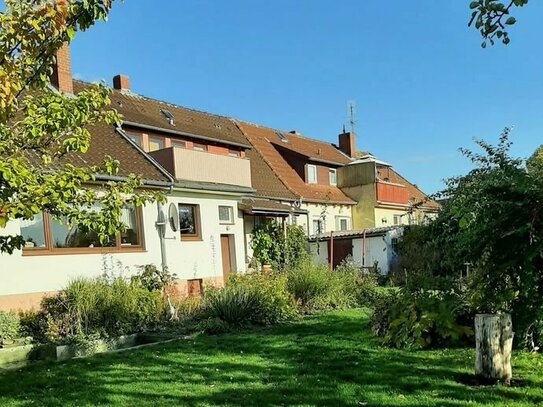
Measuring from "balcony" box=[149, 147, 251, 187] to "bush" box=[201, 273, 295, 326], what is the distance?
6411 millimetres

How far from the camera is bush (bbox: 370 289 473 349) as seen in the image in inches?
328

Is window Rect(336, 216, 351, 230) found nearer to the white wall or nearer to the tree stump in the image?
the white wall

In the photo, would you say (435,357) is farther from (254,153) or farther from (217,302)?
(254,153)

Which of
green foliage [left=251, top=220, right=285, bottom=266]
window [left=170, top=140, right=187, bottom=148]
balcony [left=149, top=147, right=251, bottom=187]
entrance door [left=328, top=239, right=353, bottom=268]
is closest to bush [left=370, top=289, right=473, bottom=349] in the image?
balcony [left=149, top=147, right=251, bottom=187]

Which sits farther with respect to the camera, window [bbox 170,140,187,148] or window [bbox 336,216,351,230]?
window [bbox 336,216,351,230]

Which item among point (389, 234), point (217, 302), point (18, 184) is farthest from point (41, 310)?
point (389, 234)

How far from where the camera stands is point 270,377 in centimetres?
683

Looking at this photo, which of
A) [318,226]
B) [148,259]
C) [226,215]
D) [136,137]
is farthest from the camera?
[318,226]

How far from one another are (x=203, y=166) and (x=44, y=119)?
13892 millimetres

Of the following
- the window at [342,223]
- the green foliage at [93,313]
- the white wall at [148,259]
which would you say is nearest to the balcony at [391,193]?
the window at [342,223]

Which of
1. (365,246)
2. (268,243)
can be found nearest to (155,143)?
(268,243)

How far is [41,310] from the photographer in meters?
11.4

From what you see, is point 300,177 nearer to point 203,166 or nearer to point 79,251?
point 203,166

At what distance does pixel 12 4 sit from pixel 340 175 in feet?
101
